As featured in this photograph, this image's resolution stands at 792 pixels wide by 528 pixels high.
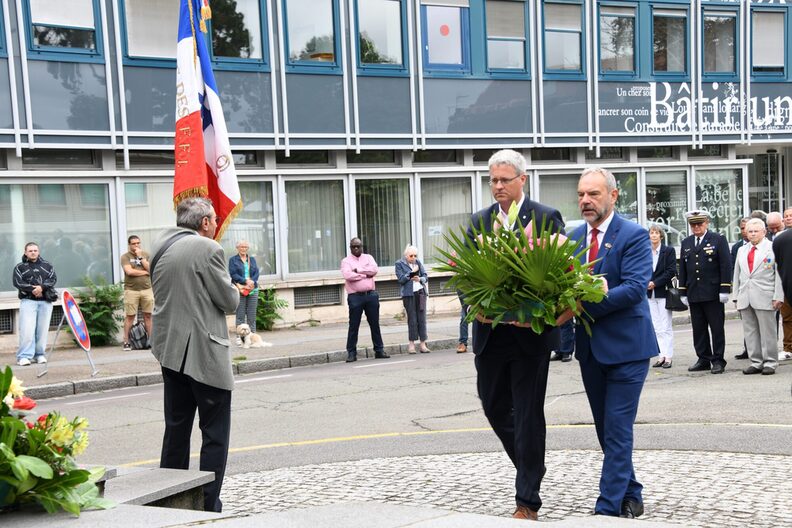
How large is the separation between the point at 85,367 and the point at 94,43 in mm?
6957

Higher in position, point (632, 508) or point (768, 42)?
point (768, 42)

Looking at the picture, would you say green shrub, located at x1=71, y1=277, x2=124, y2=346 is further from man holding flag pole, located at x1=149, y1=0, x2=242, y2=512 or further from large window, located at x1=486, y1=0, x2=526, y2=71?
man holding flag pole, located at x1=149, y1=0, x2=242, y2=512

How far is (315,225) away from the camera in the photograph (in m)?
22.8

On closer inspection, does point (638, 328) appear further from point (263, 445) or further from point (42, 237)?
point (42, 237)

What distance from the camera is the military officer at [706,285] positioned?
42.2ft

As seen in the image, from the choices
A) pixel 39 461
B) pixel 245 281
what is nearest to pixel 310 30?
pixel 245 281

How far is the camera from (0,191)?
18703mm

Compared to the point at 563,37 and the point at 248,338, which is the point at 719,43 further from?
the point at 248,338

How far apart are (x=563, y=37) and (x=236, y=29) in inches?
337

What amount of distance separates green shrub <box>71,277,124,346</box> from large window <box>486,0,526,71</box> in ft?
34.6

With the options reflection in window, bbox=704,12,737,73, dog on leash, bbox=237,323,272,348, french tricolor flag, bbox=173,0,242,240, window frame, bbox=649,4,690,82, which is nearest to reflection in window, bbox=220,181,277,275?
dog on leash, bbox=237,323,272,348

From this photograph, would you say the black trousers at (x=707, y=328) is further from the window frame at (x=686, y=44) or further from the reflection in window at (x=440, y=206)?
the window frame at (x=686, y=44)

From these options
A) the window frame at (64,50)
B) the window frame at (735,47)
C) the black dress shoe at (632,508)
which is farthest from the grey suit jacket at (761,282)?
the window frame at (735,47)

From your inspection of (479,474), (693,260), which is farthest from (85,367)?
(479,474)
